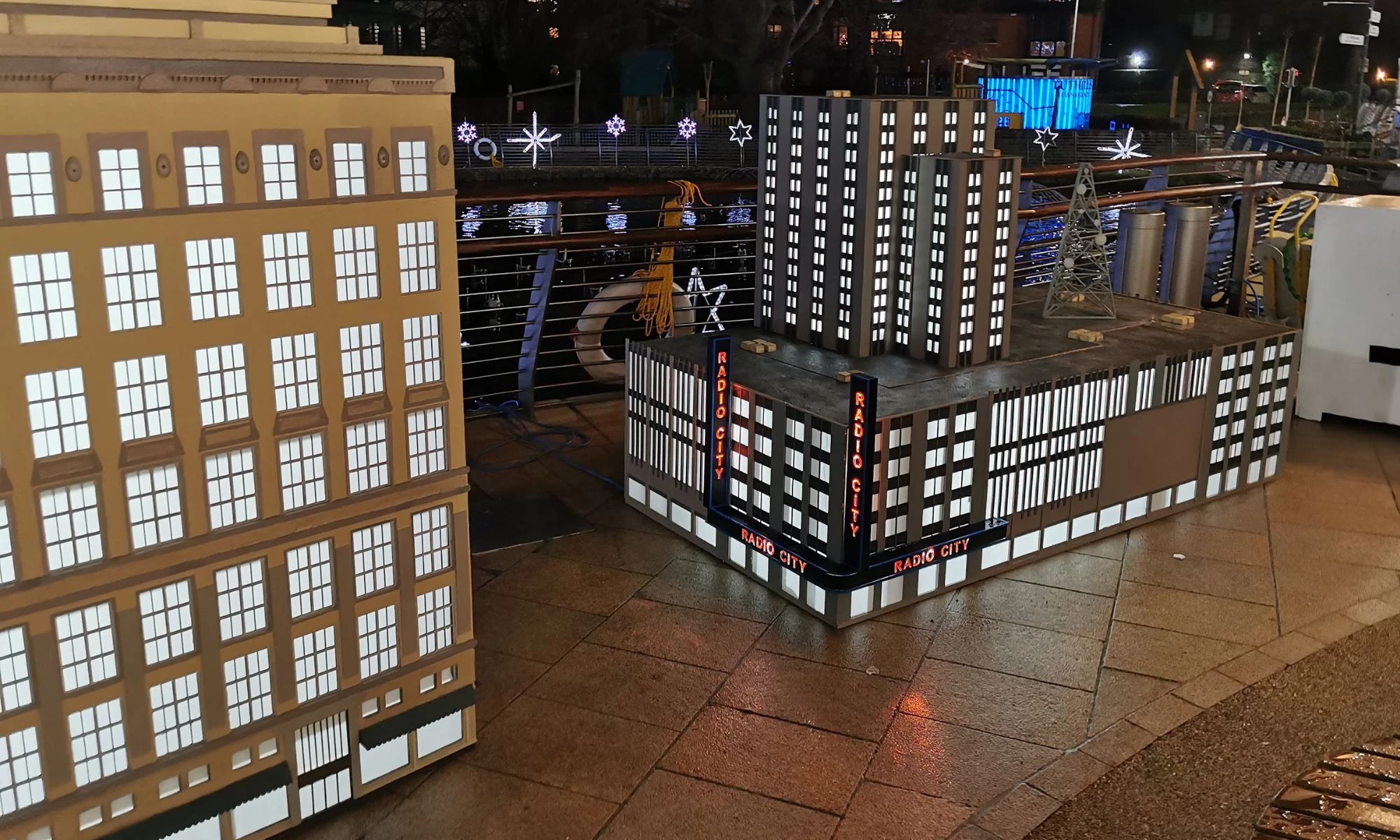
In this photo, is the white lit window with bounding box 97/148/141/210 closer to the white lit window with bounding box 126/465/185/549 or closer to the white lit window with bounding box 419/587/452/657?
the white lit window with bounding box 126/465/185/549

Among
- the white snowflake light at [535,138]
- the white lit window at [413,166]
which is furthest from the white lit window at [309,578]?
the white snowflake light at [535,138]

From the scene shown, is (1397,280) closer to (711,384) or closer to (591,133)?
(711,384)

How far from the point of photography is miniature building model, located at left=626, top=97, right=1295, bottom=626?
12.4 ft

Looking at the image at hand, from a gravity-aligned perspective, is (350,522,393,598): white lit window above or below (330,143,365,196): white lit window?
below

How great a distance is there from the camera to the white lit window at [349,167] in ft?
7.80

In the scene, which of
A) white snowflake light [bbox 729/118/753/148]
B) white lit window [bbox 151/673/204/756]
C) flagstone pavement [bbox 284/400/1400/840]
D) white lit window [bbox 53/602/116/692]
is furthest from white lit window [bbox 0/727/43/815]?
white snowflake light [bbox 729/118/753/148]

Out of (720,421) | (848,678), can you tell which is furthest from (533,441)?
(848,678)

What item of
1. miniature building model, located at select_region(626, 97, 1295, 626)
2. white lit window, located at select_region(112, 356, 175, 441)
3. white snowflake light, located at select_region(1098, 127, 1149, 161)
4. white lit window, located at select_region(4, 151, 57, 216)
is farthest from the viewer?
white snowflake light, located at select_region(1098, 127, 1149, 161)

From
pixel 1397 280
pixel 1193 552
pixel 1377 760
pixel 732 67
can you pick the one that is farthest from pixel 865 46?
pixel 1377 760

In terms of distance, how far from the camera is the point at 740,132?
18.8 meters

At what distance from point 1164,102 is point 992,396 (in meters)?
13.3

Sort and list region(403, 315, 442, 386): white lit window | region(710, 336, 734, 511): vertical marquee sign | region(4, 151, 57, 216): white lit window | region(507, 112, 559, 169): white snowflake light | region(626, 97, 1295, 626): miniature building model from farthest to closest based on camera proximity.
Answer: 1. region(507, 112, 559, 169): white snowflake light
2. region(710, 336, 734, 511): vertical marquee sign
3. region(626, 97, 1295, 626): miniature building model
4. region(403, 315, 442, 386): white lit window
5. region(4, 151, 57, 216): white lit window

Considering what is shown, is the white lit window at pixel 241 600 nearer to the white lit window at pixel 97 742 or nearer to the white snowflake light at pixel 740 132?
the white lit window at pixel 97 742

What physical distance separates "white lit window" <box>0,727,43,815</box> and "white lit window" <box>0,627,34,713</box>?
0.06 metres
